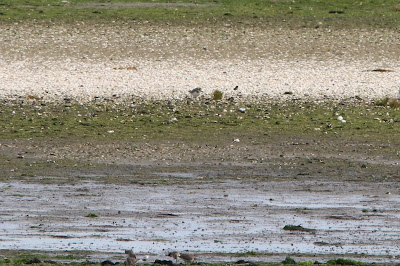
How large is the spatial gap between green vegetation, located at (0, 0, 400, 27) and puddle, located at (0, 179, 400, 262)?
39.7 feet

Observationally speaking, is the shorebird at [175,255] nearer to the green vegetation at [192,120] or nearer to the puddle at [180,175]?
the puddle at [180,175]

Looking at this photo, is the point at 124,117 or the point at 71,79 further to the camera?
the point at 71,79

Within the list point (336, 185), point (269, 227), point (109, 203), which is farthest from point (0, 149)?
point (269, 227)

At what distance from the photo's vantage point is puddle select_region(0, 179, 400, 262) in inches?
325

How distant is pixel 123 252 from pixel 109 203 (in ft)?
7.16

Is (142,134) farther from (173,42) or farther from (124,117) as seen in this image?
Result: (173,42)

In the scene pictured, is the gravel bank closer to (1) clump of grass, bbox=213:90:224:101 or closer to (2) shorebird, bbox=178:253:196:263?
(1) clump of grass, bbox=213:90:224:101

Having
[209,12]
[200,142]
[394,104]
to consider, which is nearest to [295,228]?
[200,142]

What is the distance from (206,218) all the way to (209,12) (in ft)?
49.5

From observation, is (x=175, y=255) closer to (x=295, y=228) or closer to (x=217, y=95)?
(x=295, y=228)

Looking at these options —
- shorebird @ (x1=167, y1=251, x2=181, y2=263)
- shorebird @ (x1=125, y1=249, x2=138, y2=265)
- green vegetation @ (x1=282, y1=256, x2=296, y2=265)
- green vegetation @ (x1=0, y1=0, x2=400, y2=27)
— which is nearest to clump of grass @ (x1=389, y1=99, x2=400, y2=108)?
green vegetation @ (x1=0, y1=0, x2=400, y2=27)

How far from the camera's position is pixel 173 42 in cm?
2109

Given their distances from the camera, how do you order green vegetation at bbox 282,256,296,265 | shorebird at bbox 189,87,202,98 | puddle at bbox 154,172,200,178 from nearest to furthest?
1. green vegetation at bbox 282,256,296,265
2. puddle at bbox 154,172,200,178
3. shorebird at bbox 189,87,202,98

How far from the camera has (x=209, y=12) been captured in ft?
78.8
